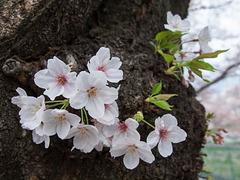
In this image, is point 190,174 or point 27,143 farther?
point 190,174

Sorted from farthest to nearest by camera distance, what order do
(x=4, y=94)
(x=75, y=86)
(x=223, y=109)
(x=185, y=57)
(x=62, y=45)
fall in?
(x=223, y=109) → (x=185, y=57) → (x=62, y=45) → (x=4, y=94) → (x=75, y=86)

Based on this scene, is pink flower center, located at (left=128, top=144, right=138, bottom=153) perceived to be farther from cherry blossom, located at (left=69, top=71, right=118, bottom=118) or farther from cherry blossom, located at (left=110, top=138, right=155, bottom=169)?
cherry blossom, located at (left=69, top=71, right=118, bottom=118)

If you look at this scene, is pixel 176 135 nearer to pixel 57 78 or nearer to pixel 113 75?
pixel 113 75

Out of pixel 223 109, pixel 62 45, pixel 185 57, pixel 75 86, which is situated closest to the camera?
pixel 75 86

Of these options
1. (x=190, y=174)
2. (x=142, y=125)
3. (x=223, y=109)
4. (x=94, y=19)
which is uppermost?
(x=94, y=19)

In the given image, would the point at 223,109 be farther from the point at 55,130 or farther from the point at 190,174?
the point at 55,130

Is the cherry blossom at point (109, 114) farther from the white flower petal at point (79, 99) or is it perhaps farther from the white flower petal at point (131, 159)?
the white flower petal at point (131, 159)

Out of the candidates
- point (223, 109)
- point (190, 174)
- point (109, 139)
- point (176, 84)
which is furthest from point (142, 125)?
point (223, 109)
